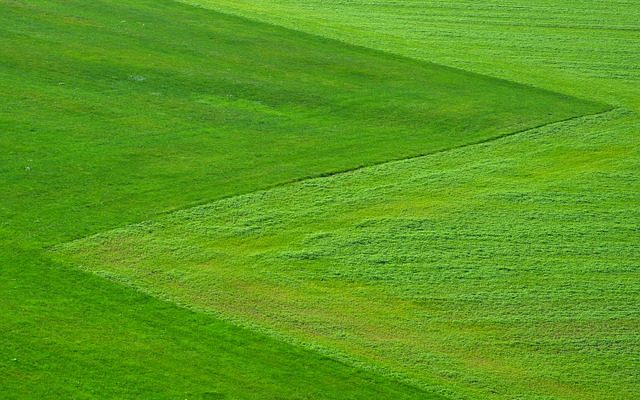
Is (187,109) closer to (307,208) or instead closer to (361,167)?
(361,167)

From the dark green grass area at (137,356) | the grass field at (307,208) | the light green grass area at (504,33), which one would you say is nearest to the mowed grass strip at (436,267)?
the grass field at (307,208)

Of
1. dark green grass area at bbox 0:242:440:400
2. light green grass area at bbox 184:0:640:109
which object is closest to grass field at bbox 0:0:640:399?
dark green grass area at bbox 0:242:440:400

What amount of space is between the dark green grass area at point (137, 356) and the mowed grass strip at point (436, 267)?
0.80 meters

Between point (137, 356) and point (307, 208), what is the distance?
8.39 meters

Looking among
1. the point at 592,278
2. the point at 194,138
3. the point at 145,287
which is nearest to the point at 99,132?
the point at 194,138

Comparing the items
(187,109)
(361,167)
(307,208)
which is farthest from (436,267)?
(187,109)

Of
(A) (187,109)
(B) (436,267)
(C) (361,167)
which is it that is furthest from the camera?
(A) (187,109)

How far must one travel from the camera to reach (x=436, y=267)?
76.8 feet

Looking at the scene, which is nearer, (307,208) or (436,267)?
(436,267)

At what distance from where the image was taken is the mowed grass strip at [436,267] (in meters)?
19.9

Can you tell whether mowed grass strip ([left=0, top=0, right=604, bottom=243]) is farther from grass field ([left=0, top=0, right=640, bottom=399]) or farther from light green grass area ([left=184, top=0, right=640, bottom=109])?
light green grass area ([left=184, top=0, right=640, bottom=109])

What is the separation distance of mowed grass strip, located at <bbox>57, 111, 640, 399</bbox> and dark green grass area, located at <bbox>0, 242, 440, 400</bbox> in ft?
2.64

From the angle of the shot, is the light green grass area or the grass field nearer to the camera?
the grass field

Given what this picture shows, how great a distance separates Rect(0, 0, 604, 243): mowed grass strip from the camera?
25.9m
